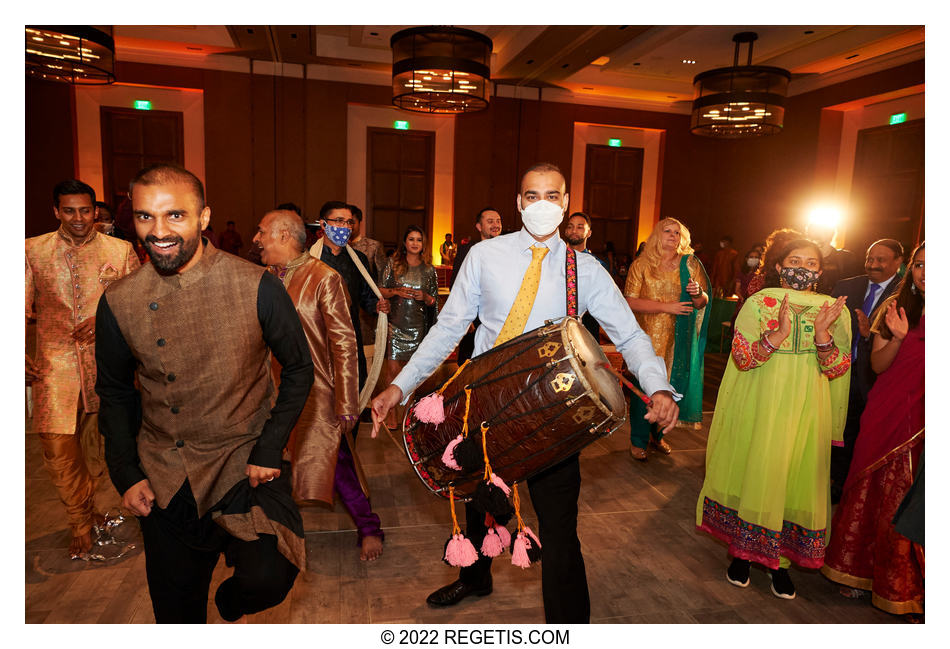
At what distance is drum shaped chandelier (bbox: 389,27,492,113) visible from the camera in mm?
7203

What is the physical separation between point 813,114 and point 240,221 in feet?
37.2

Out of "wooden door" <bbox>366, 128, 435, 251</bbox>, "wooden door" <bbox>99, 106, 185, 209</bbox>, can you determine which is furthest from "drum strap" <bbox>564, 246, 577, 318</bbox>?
"wooden door" <bbox>99, 106, 185, 209</bbox>

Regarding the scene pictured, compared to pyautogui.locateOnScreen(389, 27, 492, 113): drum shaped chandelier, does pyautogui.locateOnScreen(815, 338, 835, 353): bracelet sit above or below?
below

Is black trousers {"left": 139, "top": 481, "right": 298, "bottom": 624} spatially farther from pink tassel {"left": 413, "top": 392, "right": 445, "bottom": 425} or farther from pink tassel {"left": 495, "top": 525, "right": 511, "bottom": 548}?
pink tassel {"left": 495, "top": 525, "right": 511, "bottom": 548}

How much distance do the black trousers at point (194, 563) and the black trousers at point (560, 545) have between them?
2.73 feet

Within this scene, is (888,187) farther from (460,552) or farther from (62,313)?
(62,313)

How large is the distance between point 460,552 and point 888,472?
194 centimetres

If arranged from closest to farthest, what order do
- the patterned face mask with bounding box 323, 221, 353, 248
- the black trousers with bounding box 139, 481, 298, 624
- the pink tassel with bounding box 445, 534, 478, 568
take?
the black trousers with bounding box 139, 481, 298, 624, the pink tassel with bounding box 445, 534, 478, 568, the patterned face mask with bounding box 323, 221, 353, 248

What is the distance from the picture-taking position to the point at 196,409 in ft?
5.65

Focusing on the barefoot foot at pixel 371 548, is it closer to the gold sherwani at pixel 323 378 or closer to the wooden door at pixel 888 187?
the gold sherwani at pixel 323 378

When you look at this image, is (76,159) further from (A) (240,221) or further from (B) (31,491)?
(B) (31,491)

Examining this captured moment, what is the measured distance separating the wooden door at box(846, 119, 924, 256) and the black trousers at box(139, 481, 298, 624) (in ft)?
36.6

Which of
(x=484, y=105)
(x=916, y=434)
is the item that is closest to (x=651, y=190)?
(x=484, y=105)

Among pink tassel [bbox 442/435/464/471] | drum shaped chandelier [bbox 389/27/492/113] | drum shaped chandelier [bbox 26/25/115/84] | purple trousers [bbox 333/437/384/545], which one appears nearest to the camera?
pink tassel [bbox 442/435/464/471]
